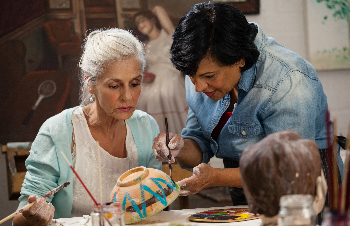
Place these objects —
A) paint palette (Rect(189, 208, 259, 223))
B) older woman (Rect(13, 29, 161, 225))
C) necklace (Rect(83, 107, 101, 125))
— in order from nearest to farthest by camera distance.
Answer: paint palette (Rect(189, 208, 259, 223)), older woman (Rect(13, 29, 161, 225)), necklace (Rect(83, 107, 101, 125))

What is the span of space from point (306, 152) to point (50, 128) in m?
1.33

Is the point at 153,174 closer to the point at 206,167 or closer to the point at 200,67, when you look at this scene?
the point at 206,167

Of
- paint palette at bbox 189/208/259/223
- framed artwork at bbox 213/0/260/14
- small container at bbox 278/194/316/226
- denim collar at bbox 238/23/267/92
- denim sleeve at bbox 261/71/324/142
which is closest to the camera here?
small container at bbox 278/194/316/226

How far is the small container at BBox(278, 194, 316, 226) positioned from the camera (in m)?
1.02

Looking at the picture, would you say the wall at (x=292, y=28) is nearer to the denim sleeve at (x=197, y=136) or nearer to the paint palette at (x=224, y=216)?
the denim sleeve at (x=197, y=136)

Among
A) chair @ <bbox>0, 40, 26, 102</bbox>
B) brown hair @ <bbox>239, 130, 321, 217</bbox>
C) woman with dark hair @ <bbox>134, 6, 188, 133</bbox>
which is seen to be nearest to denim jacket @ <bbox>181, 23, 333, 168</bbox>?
brown hair @ <bbox>239, 130, 321, 217</bbox>

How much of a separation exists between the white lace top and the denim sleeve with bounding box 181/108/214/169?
306 mm

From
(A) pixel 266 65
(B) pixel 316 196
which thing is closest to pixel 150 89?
(A) pixel 266 65

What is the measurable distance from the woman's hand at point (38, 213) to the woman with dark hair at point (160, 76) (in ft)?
6.52

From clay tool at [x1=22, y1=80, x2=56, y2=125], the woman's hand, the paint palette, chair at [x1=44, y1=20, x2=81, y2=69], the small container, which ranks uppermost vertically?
chair at [x1=44, y1=20, x2=81, y2=69]

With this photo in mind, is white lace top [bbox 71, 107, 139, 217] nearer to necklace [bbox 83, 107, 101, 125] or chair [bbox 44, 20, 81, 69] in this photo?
necklace [bbox 83, 107, 101, 125]

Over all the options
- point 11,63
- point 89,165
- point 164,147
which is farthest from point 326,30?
point 11,63

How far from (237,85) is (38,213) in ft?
3.31

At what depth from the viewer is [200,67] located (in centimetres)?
176
